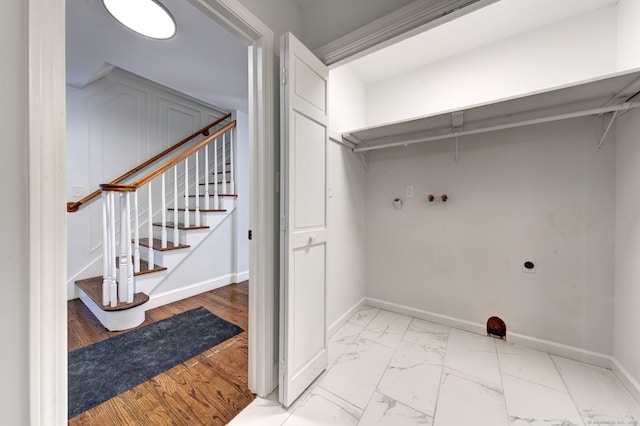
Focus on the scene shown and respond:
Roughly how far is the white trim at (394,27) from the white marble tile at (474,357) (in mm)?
2163

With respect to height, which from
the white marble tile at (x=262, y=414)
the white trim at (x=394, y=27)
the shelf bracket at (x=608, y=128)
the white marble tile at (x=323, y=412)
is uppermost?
the white trim at (x=394, y=27)

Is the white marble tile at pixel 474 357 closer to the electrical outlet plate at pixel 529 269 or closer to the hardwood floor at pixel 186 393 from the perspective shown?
the electrical outlet plate at pixel 529 269

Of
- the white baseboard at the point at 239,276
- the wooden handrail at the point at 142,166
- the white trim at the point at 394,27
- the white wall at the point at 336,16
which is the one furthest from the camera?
the white baseboard at the point at 239,276

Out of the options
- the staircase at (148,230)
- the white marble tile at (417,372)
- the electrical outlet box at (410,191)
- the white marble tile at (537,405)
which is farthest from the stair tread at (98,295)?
the white marble tile at (537,405)

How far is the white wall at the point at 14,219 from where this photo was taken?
24.9 inches

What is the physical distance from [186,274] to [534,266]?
346cm

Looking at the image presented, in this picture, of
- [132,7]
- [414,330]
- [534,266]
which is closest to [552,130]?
[534,266]

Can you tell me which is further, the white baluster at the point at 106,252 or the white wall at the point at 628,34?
the white baluster at the point at 106,252

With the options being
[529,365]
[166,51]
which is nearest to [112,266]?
[166,51]

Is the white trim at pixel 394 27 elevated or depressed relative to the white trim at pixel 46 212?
elevated

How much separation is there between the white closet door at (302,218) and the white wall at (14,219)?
0.92 metres

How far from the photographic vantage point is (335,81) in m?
2.16

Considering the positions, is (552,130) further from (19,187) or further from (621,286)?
(19,187)

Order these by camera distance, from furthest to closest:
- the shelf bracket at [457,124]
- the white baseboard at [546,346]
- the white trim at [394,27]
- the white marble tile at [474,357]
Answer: the shelf bracket at [457,124] < the white marble tile at [474,357] < the white baseboard at [546,346] < the white trim at [394,27]
